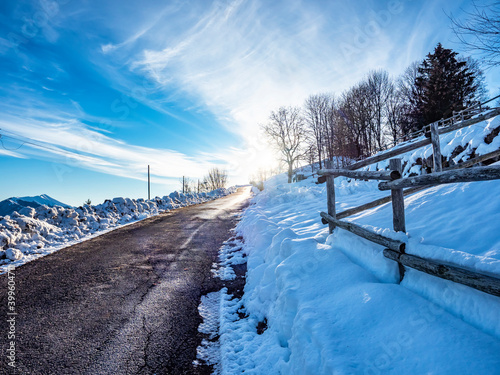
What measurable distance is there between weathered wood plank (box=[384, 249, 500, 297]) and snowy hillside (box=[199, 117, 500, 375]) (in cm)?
13

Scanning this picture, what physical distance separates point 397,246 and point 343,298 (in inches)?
33.2

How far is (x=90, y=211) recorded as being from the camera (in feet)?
34.3

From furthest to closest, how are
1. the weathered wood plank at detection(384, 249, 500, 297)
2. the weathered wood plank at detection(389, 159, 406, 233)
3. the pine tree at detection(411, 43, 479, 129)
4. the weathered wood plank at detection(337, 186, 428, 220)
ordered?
the pine tree at detection(411, 43, 479, 129)
the weathered wood plank at detection(337, 186, 428, 220)
the weathered wood plank at detection(389, 159, 406, 233)
the weathered wood plank at detection(384, 249, 500, 297)

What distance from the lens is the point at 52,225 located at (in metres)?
8.15

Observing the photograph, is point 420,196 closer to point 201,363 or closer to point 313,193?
point 201,363

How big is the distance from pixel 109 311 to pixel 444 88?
1342 inches

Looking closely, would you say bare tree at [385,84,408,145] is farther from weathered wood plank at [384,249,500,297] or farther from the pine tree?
weathered wood plank at [384,249,500,297]

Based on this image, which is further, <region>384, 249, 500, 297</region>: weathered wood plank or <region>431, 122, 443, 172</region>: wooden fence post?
<region>431, 122, 443, 172</region>: wooden fence post

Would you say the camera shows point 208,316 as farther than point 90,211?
No

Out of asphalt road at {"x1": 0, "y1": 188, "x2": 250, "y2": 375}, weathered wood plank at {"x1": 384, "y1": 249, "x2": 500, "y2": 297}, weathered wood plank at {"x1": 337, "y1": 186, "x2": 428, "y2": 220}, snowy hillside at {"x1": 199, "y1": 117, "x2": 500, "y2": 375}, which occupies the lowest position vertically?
asphalt road at {"x1": 0, "y1": 188, "x2": 250, "y2": 375}

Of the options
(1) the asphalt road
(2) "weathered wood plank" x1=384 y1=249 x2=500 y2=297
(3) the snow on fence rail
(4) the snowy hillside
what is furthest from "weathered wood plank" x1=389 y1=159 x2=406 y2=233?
(1) the asphalt road

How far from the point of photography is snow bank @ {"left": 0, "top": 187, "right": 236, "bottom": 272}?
6117 millimetres

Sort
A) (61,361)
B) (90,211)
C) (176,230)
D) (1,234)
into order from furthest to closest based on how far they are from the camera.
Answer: (90,211), (176,230), (1,234), (61,361)

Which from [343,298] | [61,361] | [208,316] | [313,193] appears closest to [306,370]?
[343,298]
